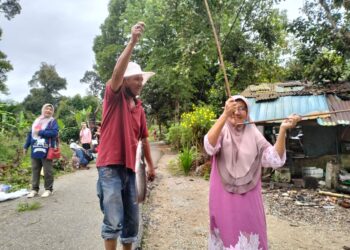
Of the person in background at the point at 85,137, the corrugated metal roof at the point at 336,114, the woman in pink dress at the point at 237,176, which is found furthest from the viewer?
the person in background at the point at 85,137

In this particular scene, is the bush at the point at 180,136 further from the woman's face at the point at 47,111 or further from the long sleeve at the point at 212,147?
the long sleeve at the point at 212,147

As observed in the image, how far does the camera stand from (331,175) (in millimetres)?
Result: 9961

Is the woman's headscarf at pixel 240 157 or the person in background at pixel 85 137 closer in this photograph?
the woman's headscarf at pixel 240 157

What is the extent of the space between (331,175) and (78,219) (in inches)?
293

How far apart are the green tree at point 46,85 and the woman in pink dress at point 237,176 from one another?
40.6m

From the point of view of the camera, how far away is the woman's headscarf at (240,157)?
9.82ft

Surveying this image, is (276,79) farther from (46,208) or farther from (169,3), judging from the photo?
(46,208)

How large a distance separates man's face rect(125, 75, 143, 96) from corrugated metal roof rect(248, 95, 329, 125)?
789cm

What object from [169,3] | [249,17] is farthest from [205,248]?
[249,17]

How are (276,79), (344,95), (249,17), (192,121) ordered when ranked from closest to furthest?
(344,95), (192,121), (249,17), (276,79)

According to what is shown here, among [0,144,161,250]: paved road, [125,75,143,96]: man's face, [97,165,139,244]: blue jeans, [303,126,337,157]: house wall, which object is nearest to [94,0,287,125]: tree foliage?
[303,126,337,157]: house wall

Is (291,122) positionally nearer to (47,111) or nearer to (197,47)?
(47,111)

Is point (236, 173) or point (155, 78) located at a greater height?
point (155, 78)

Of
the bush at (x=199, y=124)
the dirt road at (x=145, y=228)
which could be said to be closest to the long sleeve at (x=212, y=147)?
the dirt road at (x=145, y=228)
